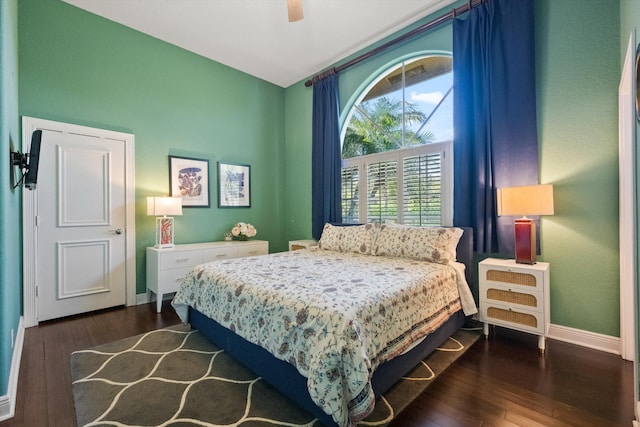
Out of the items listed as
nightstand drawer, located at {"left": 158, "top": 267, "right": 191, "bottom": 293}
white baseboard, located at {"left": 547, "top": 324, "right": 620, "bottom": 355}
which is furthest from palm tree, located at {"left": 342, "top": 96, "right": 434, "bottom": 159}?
nightstand drawer, located at {"left": 158, "top": 267, "right": 191, "bottom": 293}

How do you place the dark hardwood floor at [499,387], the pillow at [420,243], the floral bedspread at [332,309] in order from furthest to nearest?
1. the pillow at [420,243]
2. the dark hardwood floor at [499,387]
3. the floral bedspread at [332,309]

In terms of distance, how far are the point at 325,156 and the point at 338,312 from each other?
3161 mm

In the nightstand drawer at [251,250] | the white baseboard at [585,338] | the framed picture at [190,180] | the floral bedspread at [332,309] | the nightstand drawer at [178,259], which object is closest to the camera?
the floral bedspread at [332,309]

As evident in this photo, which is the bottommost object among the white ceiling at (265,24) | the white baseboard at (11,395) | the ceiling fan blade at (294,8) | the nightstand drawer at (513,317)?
the white baseboard at (11,395)

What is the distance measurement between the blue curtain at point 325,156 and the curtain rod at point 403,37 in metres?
0.09

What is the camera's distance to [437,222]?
10.6 feet

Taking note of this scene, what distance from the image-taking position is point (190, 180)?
398cm

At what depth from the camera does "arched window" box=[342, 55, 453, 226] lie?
10.6ft

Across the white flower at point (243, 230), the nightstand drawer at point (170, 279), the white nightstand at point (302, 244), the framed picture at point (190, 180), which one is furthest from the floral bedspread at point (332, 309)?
the framed picture at point (190, 180)

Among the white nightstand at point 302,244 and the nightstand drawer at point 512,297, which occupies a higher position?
the white nightstand at point 302,244

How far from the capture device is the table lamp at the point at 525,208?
7.27ft

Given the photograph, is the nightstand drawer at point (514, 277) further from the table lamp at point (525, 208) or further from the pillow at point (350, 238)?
the pillow at point (350, 238)

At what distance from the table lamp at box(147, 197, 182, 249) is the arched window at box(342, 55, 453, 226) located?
2272 mm

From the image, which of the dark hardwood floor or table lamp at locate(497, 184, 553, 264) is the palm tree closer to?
table lamp at locate(497, 184, 553, 264)
